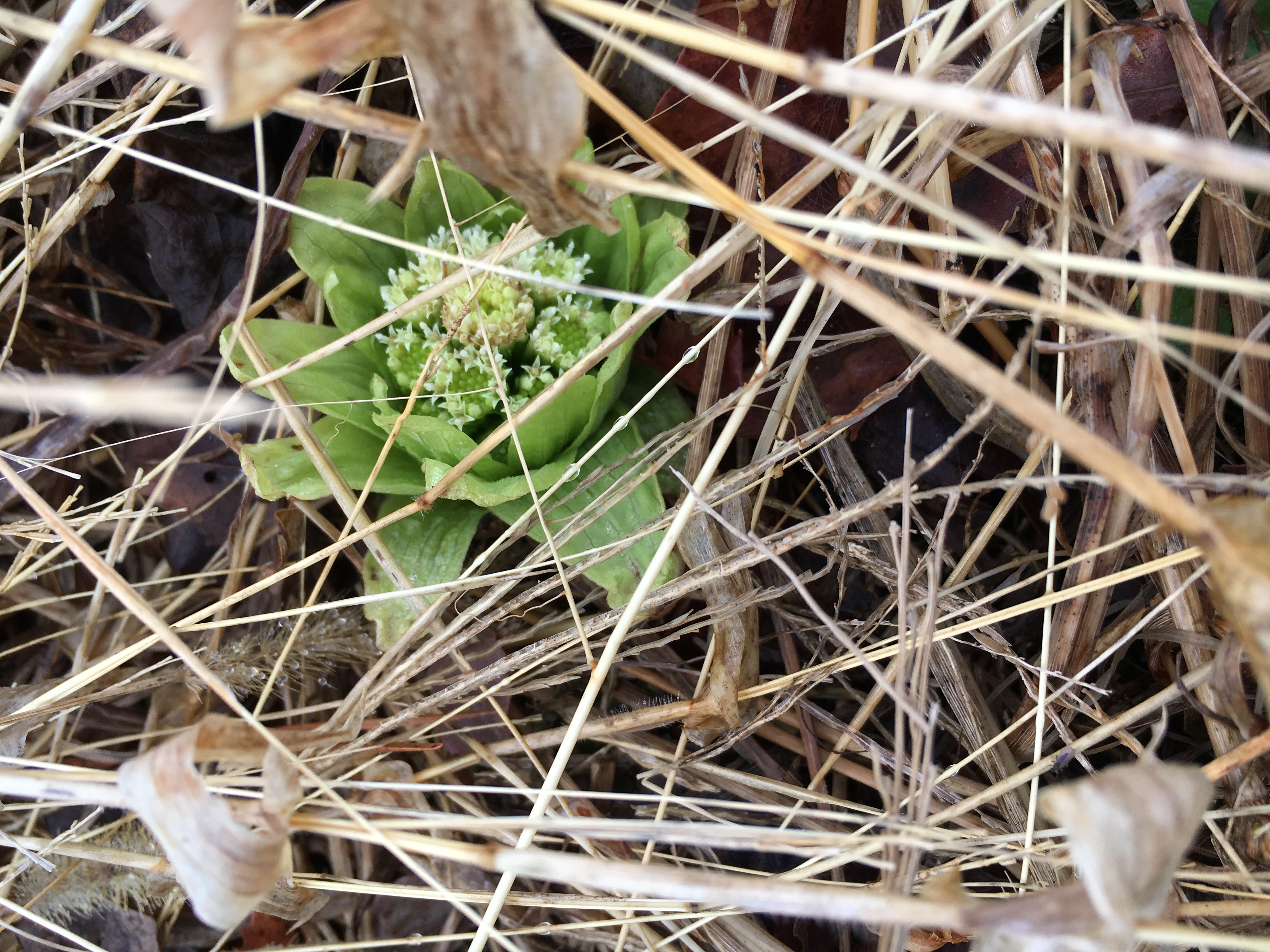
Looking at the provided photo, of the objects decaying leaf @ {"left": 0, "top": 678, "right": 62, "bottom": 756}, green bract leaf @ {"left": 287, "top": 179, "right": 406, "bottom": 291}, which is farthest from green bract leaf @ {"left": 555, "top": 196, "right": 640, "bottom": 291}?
decaying leaf @ {"left": 0, "top": 678, "right": 62, "bottom": 756}

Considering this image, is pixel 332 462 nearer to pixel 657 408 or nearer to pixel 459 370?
pixel 459 370

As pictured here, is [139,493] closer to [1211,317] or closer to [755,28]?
[755,28]

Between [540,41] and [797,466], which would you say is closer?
[540,41]

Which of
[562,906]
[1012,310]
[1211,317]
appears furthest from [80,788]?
[1211,317]

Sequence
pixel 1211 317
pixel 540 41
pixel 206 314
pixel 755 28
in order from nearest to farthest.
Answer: pixel 540 41
pixel 1211 317
pixel 755 28
pixel 206 314

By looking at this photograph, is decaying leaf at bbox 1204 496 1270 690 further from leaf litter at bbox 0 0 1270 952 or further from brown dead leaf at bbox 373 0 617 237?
brown dead leaf at bbox 373 0 617 237

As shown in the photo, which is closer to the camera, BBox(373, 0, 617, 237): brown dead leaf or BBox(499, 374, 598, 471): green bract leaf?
BBox(373, 0, 617, 237): brown dead leaf
